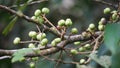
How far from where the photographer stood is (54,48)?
1.37 meters

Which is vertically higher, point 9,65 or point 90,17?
point 90,17

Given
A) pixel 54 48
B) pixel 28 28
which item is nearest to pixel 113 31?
pixel 54 48

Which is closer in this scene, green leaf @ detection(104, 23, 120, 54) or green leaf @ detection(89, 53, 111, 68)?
green leaf @ detection(104, 23, 120, 54)

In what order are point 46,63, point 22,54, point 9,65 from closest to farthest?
point 22,54, point 46,63, point 9,65

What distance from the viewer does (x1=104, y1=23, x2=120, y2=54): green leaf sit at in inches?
41.3

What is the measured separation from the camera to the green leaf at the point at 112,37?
1.05 metres

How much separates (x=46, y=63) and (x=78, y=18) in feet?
6.32

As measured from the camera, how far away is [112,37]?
1089 mm

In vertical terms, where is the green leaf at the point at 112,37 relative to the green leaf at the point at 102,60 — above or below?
above

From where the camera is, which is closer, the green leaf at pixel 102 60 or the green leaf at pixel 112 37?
the green leaf at pixel 112 37

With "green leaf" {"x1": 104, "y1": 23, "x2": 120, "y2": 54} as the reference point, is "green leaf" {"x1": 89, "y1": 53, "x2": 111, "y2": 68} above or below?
below

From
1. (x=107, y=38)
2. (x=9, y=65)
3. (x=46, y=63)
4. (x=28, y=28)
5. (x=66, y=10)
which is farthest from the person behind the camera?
(x=66, y=10)

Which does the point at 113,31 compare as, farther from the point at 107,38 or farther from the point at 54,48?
the point at 54,48

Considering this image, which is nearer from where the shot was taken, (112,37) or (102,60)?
(112,37)
